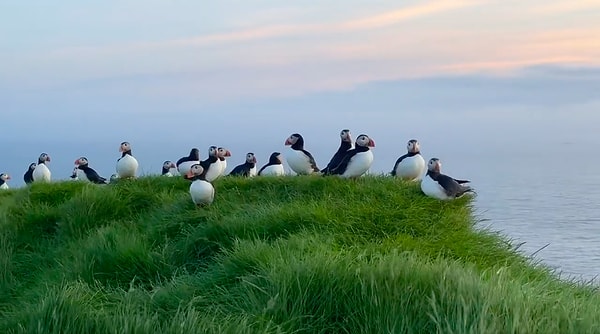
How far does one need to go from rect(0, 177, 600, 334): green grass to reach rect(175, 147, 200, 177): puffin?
77 centimetres

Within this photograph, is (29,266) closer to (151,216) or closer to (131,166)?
(151,216)

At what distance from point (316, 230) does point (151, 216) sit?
3.01m

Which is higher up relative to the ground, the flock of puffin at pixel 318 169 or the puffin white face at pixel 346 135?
the puffin white face at pixel 346 135

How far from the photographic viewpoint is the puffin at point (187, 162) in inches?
475

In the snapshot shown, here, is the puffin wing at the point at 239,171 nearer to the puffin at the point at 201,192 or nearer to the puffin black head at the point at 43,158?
the puffin at the point at 201,192

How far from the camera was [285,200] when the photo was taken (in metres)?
9.02

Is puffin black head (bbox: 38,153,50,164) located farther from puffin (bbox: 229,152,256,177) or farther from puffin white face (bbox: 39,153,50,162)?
puffin (bbox: 229,152,256,177)

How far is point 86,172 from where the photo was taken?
49.3 ft

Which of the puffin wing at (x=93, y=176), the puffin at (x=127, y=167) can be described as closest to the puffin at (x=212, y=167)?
the puffin at (x=127, y=167)

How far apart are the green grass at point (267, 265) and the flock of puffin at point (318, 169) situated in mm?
221

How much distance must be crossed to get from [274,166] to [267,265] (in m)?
7.03

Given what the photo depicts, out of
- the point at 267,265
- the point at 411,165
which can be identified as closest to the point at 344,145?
the point at 411,165

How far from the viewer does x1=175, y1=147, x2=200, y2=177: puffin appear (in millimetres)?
12070

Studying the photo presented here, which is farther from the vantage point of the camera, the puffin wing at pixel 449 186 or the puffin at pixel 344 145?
the puffin at pixel 344 145
